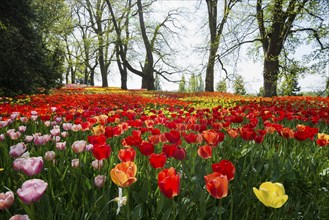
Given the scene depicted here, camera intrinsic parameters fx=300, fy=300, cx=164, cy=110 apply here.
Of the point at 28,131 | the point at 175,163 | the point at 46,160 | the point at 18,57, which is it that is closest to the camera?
the point at 46,160

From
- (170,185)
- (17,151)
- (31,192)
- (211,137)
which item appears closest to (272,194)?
(170,185)

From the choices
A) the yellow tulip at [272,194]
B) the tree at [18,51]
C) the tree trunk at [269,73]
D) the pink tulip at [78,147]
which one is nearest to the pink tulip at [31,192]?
the yellow tulip at [272,194]

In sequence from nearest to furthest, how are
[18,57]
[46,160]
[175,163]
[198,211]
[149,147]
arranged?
[198,211] < [149,147] < [46,160] < [175,163] < [18,57]

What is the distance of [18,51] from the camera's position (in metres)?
9.68

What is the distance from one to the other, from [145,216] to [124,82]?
26124mm

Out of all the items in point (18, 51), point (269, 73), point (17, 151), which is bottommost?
point (17, 151)

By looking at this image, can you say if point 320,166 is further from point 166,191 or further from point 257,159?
point 166,191

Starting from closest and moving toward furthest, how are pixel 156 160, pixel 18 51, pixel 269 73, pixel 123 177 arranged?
pixel 123 177 < pixel 156 160 < pixel 18 51 < pixel 269 73

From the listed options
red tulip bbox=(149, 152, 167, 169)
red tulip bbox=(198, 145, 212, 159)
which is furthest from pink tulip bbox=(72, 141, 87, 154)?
red tulip bbox=(198, 145, 212, 159)

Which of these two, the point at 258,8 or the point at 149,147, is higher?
the point at 258,8

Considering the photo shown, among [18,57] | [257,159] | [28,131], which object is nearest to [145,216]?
[257,159]

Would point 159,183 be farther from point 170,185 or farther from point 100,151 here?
point 100,151

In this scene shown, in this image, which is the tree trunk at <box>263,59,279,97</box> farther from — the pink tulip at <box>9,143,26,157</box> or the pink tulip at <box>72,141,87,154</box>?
the pink tulip at <box>9,143,26,157</box>

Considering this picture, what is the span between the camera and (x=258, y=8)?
1441 centimetres
